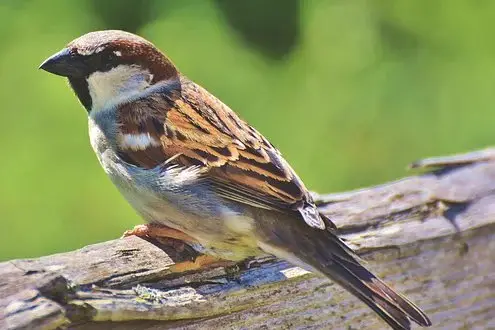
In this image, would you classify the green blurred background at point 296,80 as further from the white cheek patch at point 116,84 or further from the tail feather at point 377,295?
the tail feather at point 377,295

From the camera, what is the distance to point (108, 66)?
89.9 inches

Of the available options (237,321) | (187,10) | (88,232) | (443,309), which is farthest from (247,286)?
(187,10)

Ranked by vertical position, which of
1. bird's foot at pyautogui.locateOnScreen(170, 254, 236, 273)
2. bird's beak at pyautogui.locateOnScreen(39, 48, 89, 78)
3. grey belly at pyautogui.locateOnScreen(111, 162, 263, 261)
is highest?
bird's beak at pyautogui.locateOnScreen(39, 48, 89, 78)

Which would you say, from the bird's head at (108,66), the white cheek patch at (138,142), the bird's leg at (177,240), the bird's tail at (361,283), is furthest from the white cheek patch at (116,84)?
the bird's tail at (361,283)

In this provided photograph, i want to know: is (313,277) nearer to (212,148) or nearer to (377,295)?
(377,295)

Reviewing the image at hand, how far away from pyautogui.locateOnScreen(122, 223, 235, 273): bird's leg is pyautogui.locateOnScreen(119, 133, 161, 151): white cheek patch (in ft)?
0.53

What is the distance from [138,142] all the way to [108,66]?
0.19m

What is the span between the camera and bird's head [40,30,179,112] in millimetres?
2238

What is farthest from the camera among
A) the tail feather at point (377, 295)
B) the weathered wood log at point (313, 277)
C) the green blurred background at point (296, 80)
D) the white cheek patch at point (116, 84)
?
the green blurred background at point (296, 80)

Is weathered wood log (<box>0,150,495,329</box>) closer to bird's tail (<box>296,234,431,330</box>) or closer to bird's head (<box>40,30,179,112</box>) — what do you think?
bird's tail (<box>296,234,431,330</box>)

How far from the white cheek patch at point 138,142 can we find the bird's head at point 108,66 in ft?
0.42

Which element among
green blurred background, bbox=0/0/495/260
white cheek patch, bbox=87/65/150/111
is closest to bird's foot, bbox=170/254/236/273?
white cheek patch, bbox=87/65/150/111

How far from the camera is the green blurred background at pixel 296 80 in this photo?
2.72 m

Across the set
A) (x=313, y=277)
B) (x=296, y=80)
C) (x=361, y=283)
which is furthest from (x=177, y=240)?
(x=296, y=80)
